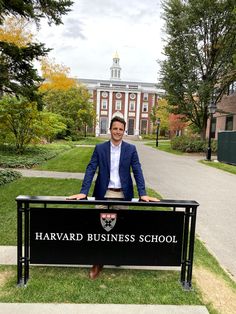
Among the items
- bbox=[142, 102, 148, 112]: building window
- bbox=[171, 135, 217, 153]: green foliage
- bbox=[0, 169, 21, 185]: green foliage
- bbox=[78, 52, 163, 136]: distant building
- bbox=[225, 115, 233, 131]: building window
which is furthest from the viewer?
bbox=[142, 102, 148, 112]: building window

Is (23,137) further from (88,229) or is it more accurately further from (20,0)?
(88,229)

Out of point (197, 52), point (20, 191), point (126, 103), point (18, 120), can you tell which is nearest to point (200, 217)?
point (20, 191)

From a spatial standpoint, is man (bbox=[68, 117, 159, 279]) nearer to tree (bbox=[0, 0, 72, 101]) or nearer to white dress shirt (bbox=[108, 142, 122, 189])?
white dress shirt (bbox=[108, 142, 122, 189])

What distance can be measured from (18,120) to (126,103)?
67.1m

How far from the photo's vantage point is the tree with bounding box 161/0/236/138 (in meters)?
26.4

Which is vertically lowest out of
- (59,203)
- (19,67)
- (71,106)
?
(59,203)

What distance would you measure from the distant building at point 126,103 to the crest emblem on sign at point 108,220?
7698 centimetres

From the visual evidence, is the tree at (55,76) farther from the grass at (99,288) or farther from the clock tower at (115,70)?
the clock tower at (115,70)

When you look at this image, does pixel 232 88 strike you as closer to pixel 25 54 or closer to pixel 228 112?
pixel 228 112

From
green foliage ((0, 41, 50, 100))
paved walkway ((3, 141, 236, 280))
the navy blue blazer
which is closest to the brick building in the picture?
paved walkway ((3, 141, 236, 280))

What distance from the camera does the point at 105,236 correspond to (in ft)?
11.8

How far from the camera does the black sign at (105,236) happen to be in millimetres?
3551

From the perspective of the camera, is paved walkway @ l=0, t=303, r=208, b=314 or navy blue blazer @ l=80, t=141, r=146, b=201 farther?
navy blue blazer @ l=80, t=141, r=146, b=201

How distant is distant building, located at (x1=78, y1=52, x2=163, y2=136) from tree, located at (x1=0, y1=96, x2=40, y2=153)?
62.7 meters
